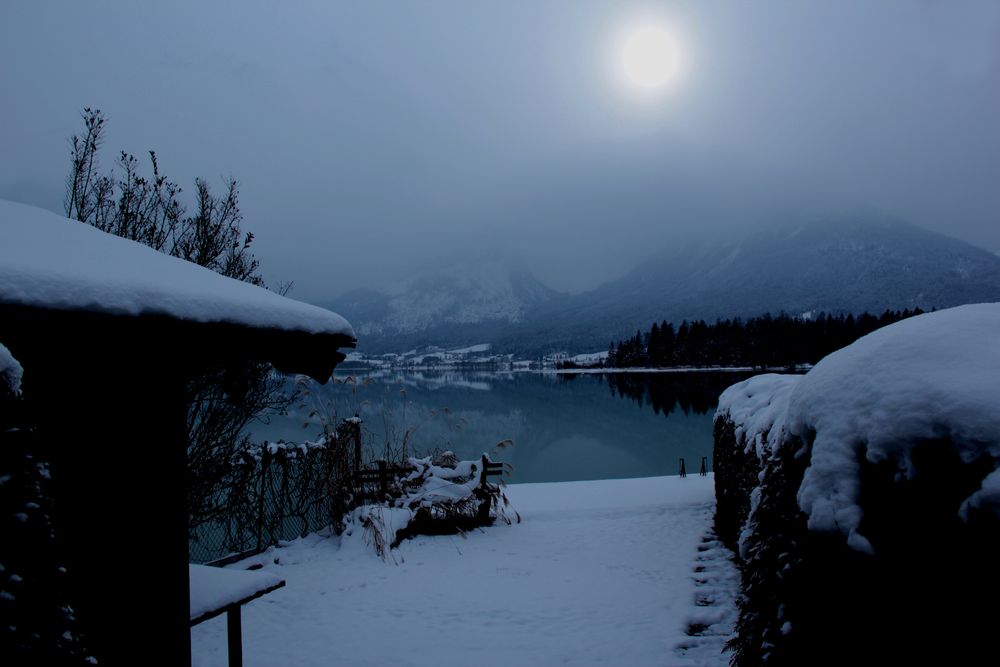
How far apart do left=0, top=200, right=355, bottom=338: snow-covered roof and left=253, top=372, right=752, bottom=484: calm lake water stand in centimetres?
501

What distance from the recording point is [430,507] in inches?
314

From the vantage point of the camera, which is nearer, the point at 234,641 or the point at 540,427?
the point at 234,641

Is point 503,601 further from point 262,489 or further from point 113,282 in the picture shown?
point 113,282

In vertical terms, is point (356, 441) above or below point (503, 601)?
above

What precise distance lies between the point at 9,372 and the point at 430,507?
23.3ft

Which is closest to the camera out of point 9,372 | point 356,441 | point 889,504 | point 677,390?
point 9,372

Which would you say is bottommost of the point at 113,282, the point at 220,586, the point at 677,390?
the point at 677,390

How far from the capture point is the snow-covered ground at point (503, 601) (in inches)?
174

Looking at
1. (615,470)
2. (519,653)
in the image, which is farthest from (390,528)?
(615,470)

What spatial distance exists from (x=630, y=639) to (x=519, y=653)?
0.96m

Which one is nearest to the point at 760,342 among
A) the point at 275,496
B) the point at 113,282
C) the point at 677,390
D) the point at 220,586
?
the point at 677,390

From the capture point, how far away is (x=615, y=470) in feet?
67.9

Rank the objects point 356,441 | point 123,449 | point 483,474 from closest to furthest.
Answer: point 123,449 → point 356,441 → point 483,474

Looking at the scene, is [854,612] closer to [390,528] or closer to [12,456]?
[12,456]
